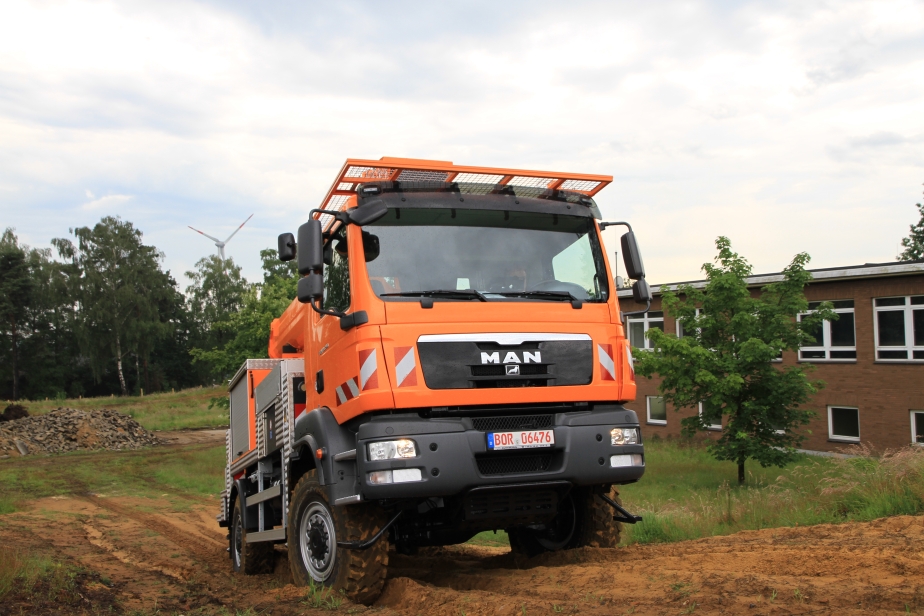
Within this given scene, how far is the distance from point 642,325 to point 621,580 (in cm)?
2742

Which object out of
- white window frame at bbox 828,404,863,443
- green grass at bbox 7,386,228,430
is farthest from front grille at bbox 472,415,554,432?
green grass at bbox 7,386,228,430

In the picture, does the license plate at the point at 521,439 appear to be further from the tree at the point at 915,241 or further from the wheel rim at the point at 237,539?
the tree at the point at 915,241

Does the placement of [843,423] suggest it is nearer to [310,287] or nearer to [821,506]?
[821,506]

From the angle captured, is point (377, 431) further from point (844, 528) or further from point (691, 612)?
point (844, 528)

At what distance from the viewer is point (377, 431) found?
206 inches

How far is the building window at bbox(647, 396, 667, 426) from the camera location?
30.8m

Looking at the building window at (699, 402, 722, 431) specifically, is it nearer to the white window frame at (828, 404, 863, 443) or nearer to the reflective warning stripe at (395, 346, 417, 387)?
the white window frame at (828, 404, 863, 443)

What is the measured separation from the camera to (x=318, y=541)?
19.5 ft

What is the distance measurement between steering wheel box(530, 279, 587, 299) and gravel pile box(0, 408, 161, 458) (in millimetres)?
29392

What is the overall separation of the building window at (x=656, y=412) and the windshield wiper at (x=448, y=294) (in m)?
26.3

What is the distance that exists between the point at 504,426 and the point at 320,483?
1.38 metres

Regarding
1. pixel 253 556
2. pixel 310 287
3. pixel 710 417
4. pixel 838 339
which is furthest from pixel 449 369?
pixel 838 339

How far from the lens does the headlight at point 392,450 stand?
5.21 metres

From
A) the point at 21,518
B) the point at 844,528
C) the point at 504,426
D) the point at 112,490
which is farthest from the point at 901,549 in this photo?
the point at 112,490
